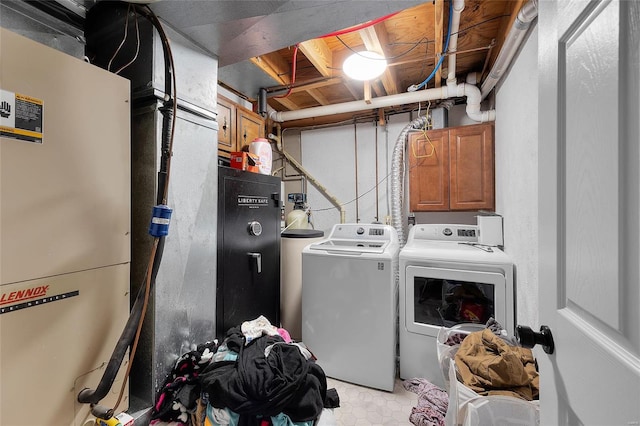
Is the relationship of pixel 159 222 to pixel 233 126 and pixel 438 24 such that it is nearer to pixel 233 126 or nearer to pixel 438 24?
pixel 233 126

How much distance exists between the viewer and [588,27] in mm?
545

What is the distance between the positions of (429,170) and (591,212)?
7.60 ft

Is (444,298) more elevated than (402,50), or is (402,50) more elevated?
(402,50)

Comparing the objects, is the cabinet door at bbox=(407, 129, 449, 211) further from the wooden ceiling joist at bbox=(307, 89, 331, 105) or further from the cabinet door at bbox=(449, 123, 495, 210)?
the wooden ceiling joist at bbox=(307, 89, 331, 105)

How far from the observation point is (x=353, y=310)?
6.61 ft

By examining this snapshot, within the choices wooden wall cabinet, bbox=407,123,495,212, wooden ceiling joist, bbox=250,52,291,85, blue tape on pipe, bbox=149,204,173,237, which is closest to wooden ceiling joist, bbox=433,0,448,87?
wooden wall cabinet, bbox=407,123,495,212

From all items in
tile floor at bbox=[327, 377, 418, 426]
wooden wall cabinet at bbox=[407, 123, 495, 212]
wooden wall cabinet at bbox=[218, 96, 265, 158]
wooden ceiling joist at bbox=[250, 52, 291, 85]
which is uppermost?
wooden ceiling joist at bbox=[250, 52, 291, 85]

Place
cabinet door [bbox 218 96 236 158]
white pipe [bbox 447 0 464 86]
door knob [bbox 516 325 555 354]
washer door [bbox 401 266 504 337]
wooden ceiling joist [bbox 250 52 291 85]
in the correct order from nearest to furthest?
door knob [bbox 516 325 555 354] → white pipe [bbox 447 0 464 86] → washer door [bbox 401 266 504 337] → wooden ceiling joist [bbox 250 52 291 85] → cabinet door [bbox 218 96 236 158]

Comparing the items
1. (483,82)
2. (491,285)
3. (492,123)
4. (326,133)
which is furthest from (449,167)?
(326,133)

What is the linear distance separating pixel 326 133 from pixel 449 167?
68.1 inches

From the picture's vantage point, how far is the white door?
42 cm

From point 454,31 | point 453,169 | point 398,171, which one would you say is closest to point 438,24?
point 454,31

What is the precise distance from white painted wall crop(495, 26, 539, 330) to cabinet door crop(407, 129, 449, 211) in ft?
1.76

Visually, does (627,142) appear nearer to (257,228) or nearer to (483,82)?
(257,228)
